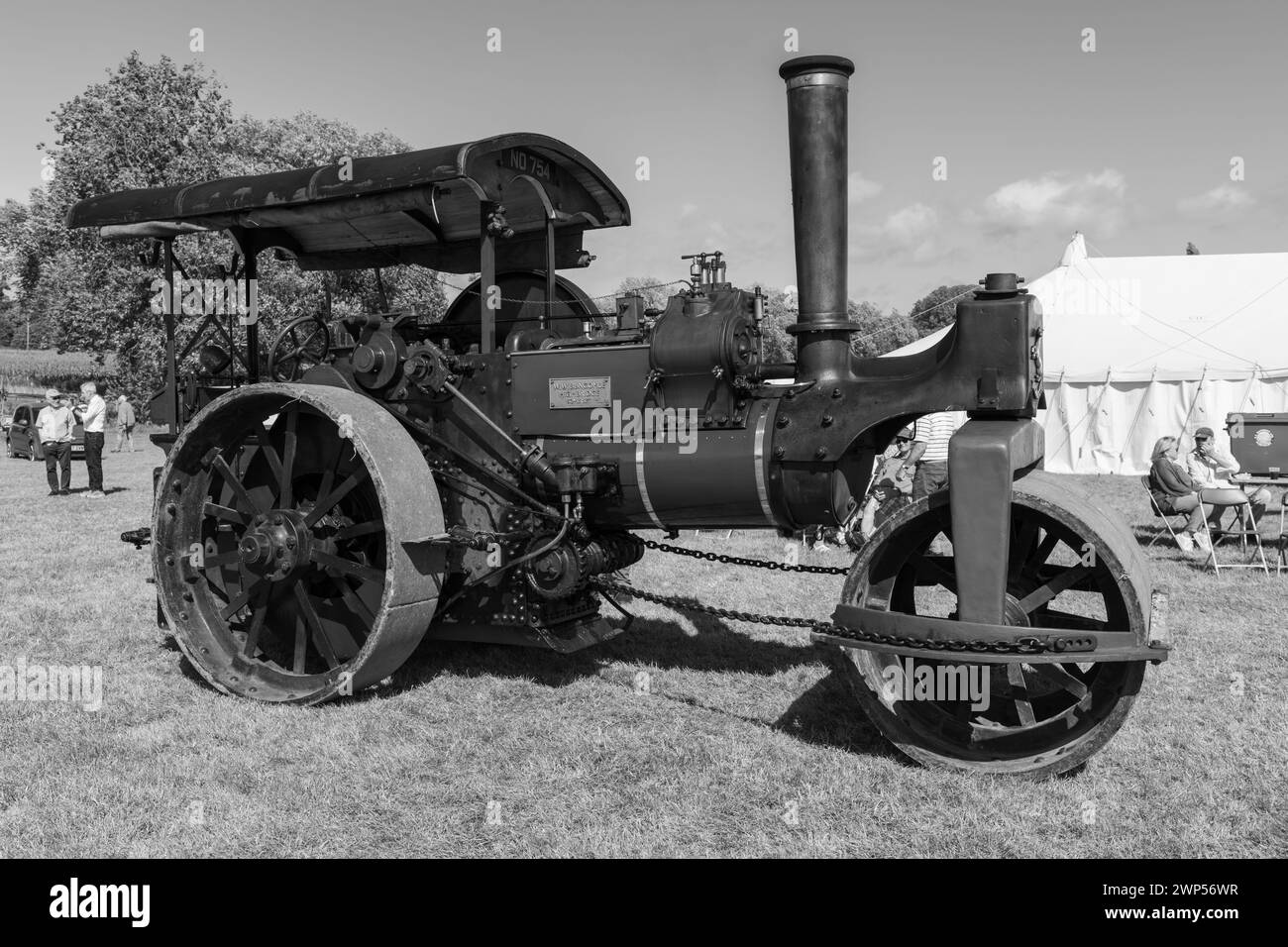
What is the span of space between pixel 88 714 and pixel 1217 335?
17494 mm

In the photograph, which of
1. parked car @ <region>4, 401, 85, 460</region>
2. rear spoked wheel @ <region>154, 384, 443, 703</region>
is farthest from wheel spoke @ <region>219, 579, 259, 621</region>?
parked car @ <region>4, 401, 85, 460</region>

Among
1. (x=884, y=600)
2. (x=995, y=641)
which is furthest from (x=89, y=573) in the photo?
(x=995, y=641)

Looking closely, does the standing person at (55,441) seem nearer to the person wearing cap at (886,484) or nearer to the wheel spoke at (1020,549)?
the person wearing cap at (886,484)

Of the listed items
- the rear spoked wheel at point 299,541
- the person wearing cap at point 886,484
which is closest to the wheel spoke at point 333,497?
the rear spoked wheel at point 299,541

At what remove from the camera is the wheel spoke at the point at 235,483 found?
210 inches

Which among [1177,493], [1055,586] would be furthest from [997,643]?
[1177,493]

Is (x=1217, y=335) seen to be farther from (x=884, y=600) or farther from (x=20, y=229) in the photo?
(x=20, y=229)

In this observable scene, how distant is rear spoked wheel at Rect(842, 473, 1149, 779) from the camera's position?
12.7ft

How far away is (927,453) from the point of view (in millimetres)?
10578

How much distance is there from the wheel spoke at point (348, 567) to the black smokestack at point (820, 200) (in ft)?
7.49

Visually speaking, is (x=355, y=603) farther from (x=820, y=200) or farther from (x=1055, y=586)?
(x=1055, y=586)

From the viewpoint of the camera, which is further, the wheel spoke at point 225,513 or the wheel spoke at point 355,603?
the wheel spoke at point 225,513

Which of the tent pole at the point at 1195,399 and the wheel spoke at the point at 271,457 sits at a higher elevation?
the tent pole at the point at 1195,399

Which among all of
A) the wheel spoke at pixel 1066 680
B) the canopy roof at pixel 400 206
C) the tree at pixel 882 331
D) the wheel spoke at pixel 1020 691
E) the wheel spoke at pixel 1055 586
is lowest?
the wheel spoke at pixel 1020 691
